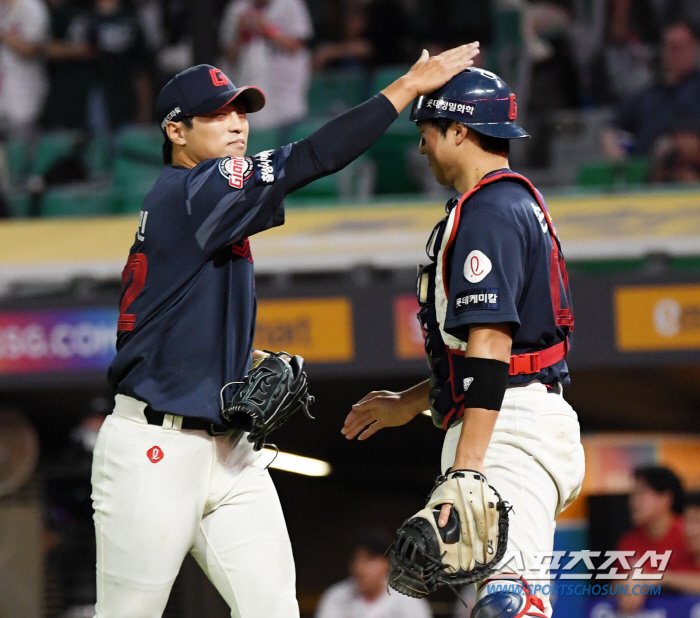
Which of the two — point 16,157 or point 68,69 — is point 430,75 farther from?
point 68,69

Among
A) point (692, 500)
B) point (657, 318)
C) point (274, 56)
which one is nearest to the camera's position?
point (657, 318)

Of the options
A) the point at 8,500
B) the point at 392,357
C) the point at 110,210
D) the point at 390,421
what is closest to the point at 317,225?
the point at 392,357

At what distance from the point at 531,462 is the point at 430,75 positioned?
39.6 inches

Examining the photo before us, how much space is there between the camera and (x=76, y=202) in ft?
25.8

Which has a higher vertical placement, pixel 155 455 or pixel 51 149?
pixel 51 149

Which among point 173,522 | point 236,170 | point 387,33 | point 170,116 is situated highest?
point 387,33

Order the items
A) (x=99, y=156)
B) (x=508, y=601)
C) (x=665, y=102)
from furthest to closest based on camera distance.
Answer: (x=99, y=156), (x=665, y=102), (x=508, y=601)

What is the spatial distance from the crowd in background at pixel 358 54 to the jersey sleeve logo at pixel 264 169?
398 cm

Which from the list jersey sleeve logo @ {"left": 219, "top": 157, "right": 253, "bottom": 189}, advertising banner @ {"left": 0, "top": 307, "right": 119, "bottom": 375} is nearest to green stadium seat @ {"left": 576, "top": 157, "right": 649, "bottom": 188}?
advertising banner @ {"left": 0, "top": 307, "right": 119, "bottom": 375}

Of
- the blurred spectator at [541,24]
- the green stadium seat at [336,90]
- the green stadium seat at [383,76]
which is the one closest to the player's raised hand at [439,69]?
the blurred spectator at [541,24]

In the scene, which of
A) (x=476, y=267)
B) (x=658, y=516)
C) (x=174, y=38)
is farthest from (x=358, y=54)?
(x=476, y=267)

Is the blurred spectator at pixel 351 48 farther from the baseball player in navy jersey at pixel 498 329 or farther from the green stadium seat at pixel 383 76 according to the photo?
the baseball player in navy jersey at pixel 498 329

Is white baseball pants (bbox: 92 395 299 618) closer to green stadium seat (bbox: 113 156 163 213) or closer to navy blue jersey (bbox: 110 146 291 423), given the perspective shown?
navy blue jersey (bbox: 110 146 291 423)

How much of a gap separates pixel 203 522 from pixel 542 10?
5917 mm
